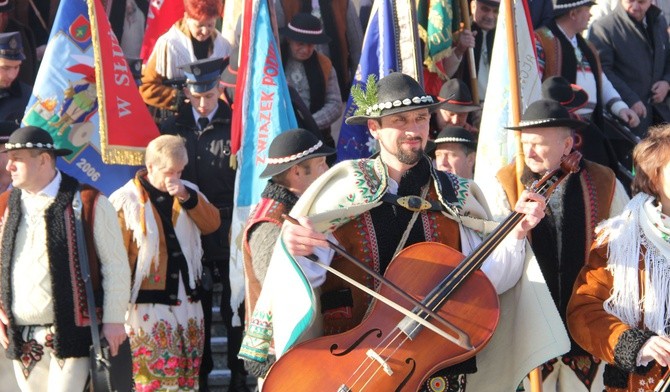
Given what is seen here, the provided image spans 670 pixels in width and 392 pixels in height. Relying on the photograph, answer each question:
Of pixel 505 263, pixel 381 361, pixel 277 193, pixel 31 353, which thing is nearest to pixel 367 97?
pixel 505 263

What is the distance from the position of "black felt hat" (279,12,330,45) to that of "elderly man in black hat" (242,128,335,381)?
135 inches

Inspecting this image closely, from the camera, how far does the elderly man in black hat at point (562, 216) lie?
7.11 meters

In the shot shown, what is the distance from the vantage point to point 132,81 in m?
10.3

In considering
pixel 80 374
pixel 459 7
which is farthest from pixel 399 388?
pixel 459 7

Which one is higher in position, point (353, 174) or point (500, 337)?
point (353, 174)

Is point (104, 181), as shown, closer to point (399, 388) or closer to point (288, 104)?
point (288, 104)

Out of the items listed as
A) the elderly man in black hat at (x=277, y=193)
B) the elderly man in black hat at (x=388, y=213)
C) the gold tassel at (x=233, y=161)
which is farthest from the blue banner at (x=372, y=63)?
the elderly man in black hat at (x=388, y=213)

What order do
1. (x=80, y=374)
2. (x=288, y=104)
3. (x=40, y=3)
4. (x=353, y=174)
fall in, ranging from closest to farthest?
(x=353, y=174)
(x=80, y=374)
(x=288, y=104)
(x=40, y=3)

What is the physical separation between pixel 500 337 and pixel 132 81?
16.6 ft

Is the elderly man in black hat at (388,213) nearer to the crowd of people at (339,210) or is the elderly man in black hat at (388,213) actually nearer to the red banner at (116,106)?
the crowd of people at (339,210)

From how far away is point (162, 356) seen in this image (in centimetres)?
896

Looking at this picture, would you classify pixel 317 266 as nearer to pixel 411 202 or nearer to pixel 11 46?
pixel 411 202

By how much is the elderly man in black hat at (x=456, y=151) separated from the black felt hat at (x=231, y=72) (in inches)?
80.4

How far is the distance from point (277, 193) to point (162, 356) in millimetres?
2121
